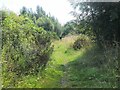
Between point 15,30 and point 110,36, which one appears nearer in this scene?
point 15,30

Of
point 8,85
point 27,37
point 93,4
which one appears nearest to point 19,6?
point 27,37

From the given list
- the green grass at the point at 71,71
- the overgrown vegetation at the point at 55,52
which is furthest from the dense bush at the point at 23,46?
the green grass at the point at 71,71

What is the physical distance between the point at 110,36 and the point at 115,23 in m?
0.19

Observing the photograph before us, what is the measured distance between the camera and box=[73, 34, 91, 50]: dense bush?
315 cm

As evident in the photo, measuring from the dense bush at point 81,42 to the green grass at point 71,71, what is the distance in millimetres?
58

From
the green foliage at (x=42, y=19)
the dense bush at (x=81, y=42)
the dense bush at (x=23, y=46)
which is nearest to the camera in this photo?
the dense bush at (x=23, y=46)

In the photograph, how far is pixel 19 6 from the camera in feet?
9.29

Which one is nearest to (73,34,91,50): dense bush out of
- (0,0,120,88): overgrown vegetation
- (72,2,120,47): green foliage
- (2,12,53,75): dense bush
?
(0,0,120,88): overgrown vegetation

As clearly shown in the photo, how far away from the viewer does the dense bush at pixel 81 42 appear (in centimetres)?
315

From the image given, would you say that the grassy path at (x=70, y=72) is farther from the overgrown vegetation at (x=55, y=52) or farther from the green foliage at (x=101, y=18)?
the green foliage at (x=101, y=18)

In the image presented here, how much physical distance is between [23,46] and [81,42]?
27.5 inches

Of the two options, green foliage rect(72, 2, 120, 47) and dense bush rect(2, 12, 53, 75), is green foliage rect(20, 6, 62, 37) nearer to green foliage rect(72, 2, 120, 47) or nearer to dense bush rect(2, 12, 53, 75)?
dense bush rect(2, 12, 53, 75)

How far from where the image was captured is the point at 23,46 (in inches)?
114

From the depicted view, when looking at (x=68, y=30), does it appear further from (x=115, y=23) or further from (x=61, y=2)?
→ (x=115, y=23)
